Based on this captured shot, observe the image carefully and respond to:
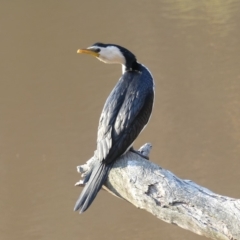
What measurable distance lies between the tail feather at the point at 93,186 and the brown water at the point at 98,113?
1.63 m

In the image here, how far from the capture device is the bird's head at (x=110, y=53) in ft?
6.24

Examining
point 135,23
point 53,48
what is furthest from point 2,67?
point 135,23

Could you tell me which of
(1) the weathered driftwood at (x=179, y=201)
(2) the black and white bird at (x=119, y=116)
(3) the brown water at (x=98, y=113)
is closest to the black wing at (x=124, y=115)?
(2) the black and white bird at (x=119, y=116)

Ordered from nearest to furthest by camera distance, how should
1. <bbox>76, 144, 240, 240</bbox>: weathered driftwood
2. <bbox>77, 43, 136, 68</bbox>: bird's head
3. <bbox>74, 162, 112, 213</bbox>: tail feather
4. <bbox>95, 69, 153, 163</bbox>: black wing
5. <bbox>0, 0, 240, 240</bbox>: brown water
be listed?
<bbox>76, 144, 240, 240</bbox>: weathered driftwood → <bbox>74, 162, 112, 213</bbox>: tail feather → <bbox>95, 69, 153, 163</bbox>: black wing → <bbox>77, 43, 136, 68</bbox>: bird's head → <bbox>0, 0, 240, 240</bbox>: brown water

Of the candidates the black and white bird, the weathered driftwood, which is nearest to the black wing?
the black and white bird

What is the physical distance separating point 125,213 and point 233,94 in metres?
1.65

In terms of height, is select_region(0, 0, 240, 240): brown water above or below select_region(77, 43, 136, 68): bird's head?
below

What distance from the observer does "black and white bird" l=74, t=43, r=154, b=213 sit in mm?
1640

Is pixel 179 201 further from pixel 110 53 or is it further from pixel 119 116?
pixel 110 53

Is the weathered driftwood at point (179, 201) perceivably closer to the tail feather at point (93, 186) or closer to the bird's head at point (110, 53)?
the tail feather at point (93, 186)

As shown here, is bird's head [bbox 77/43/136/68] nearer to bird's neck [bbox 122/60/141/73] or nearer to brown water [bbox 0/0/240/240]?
bird's neck [bbox 122/60/141/73]

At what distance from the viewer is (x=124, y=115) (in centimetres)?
179

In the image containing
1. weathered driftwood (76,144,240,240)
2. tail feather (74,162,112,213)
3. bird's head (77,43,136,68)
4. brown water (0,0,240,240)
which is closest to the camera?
weathered driftwood (76,144,240,240)

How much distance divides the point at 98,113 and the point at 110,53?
267cm
